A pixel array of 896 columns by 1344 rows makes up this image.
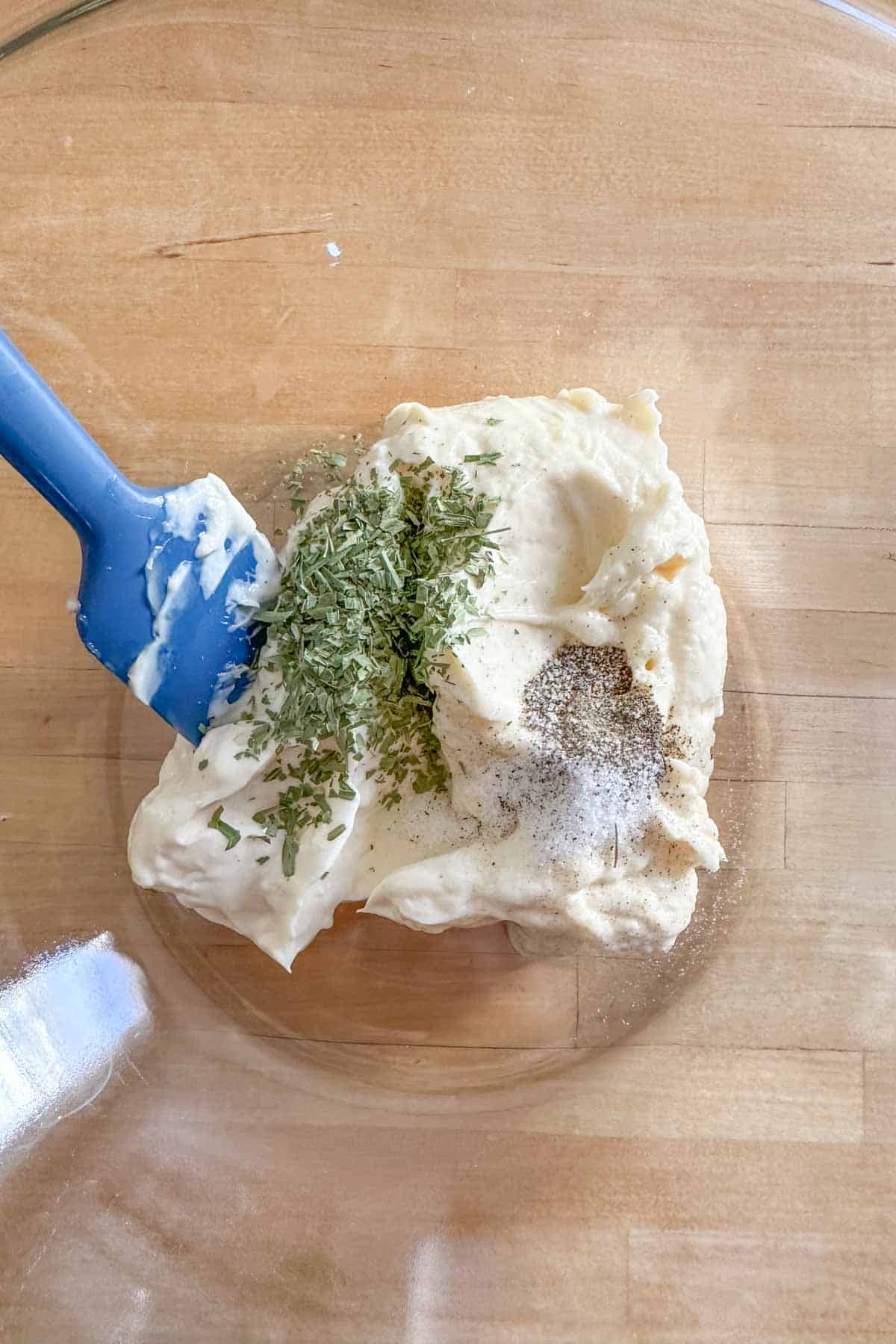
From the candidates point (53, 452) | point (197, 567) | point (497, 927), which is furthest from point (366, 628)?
point (497, 927)

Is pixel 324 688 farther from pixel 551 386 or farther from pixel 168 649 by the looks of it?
pixel 551 386

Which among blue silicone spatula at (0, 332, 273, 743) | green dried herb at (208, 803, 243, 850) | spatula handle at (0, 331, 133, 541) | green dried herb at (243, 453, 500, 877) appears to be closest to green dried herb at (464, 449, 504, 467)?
green dried herb at (243, 453, 500, 877)

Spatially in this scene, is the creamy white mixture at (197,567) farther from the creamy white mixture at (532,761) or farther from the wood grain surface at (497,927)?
the wood grain surface at (497,927)

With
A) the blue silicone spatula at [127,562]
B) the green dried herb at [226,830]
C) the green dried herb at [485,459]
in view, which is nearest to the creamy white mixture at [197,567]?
the blue silicone spatula at [127,562]

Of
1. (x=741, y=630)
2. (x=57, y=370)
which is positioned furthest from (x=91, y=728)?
(x=741, y=630)

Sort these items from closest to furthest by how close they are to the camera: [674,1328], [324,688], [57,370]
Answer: [324,688], [674,1328], [57,370]

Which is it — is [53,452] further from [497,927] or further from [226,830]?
[497,927]
